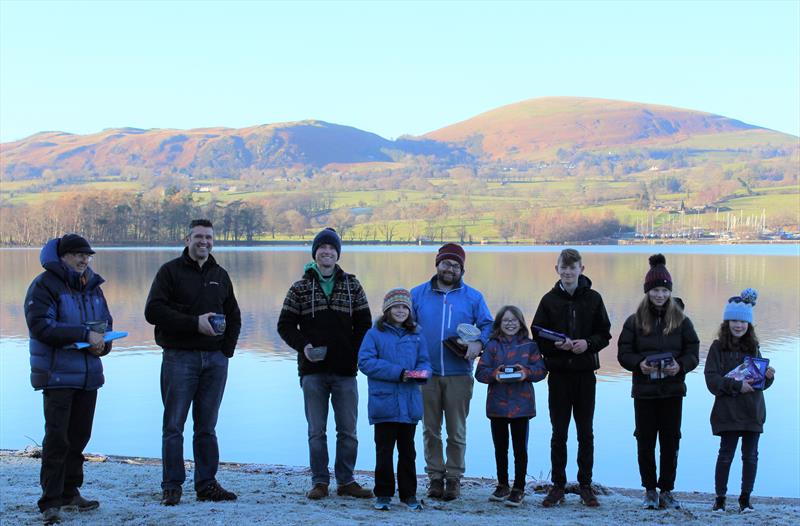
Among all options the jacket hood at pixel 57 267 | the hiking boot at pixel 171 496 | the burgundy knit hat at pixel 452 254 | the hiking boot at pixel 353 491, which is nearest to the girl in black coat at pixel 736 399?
the burgundy knit hat at pixel 452 254

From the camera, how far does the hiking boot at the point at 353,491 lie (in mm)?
7211

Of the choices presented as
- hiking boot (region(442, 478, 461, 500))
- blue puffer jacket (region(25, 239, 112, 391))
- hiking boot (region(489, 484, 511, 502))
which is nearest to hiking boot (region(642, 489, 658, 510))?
hiking boot (region(489, 484, 511, 502))

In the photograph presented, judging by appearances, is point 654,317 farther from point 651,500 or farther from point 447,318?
point 447,318

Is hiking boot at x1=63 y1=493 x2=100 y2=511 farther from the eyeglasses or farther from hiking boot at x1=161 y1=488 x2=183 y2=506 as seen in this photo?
the eyeglasses

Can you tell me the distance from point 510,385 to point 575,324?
72 cm

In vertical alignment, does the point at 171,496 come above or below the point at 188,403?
below

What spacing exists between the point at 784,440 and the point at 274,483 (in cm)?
740

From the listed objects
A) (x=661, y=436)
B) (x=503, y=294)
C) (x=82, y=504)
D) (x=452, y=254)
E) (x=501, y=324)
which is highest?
(x=452, y=254)

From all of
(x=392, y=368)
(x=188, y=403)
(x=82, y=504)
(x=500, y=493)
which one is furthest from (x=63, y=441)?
(x=500, y=493)

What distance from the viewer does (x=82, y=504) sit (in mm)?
6574

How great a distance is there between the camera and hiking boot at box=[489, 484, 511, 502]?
7191 millimetres

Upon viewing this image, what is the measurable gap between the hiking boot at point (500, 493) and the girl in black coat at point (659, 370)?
1.07 metres

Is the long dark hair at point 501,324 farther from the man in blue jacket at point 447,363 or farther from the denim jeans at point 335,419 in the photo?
the denim jeans at point 335,419

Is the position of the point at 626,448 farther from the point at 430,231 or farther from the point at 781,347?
the point at 430,231
